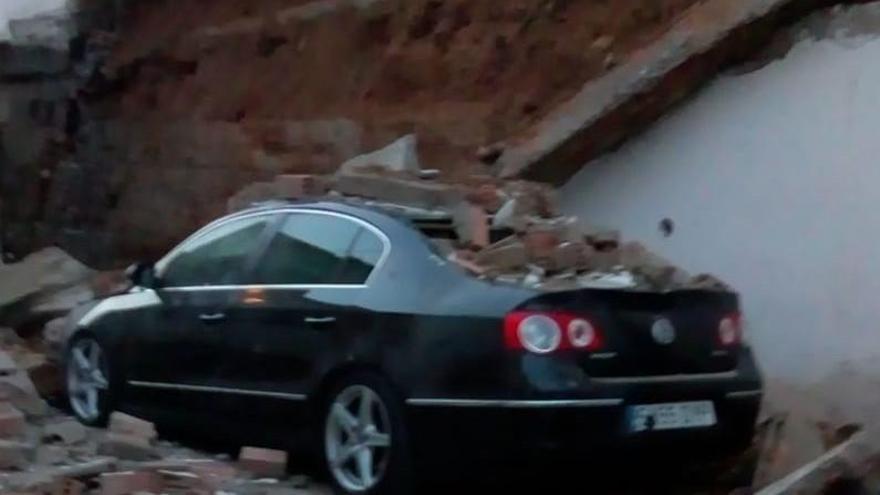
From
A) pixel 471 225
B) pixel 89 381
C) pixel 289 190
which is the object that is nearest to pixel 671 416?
pixel 471 225

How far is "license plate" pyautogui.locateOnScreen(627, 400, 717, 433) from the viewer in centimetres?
760

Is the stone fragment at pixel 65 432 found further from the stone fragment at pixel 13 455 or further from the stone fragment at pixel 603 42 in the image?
the stone fragment at pixel 603 42

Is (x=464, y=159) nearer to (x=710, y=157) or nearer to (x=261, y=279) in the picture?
(x=710, y=157)

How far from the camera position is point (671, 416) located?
775cm

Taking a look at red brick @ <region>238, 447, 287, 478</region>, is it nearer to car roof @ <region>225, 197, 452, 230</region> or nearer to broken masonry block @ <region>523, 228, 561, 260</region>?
car roof @ <region>225, 197, 452, 230</region>

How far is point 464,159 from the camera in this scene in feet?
40.0

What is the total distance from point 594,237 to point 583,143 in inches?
112

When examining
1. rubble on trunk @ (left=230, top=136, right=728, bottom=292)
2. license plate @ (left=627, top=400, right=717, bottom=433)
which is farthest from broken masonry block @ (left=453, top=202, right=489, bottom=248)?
license plate @ (left=627, top=400, right=717, bottom=433)

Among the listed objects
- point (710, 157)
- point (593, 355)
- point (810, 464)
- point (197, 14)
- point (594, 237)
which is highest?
point (197, 14)

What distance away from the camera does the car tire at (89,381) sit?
399 inches

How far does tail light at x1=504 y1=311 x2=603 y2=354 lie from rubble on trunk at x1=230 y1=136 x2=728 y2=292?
0.16 m

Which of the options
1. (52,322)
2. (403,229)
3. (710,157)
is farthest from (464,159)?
(403,229)

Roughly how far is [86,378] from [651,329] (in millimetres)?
4130

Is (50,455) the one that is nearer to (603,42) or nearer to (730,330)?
(730,330)
